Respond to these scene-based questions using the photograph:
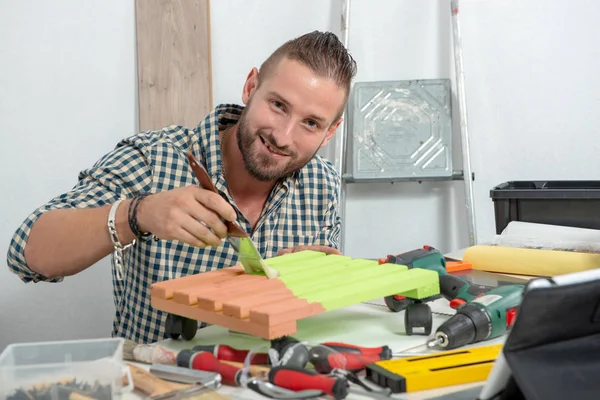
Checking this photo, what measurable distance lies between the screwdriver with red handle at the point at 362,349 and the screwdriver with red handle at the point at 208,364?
14cm

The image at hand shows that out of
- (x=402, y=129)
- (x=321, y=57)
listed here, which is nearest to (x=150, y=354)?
(x=321, y=57)

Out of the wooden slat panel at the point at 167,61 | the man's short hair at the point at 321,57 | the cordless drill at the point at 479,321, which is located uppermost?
the wooden slat panel at the point at 167,61

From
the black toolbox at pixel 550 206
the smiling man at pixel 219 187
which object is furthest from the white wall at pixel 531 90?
the smiling man at pixel 219 187

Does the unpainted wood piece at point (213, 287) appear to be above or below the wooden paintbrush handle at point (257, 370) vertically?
above

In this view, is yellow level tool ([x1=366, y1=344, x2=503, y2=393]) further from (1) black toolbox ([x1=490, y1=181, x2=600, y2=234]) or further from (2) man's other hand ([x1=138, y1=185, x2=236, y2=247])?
(1) black toolbox ([x1=490, y1=181, x2=600, y2=234])

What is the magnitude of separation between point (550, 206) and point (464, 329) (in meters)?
0.93

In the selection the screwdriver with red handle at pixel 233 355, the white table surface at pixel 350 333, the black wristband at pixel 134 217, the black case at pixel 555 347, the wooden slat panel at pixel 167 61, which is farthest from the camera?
the wooden slat panel at pixel 167 61

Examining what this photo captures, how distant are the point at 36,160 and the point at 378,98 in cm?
133

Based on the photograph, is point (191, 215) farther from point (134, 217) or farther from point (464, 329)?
point (464, 329)

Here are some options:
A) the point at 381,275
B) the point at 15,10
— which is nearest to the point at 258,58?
the point at 15,10

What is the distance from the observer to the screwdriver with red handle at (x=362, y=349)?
33.6 inches

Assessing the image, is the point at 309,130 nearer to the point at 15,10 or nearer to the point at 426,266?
the point at 426,266

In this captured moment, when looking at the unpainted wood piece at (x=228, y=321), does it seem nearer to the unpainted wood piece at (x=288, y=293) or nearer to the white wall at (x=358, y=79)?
the unpainted wood piece at (x=288, y=293)

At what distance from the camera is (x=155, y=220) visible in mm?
1055
